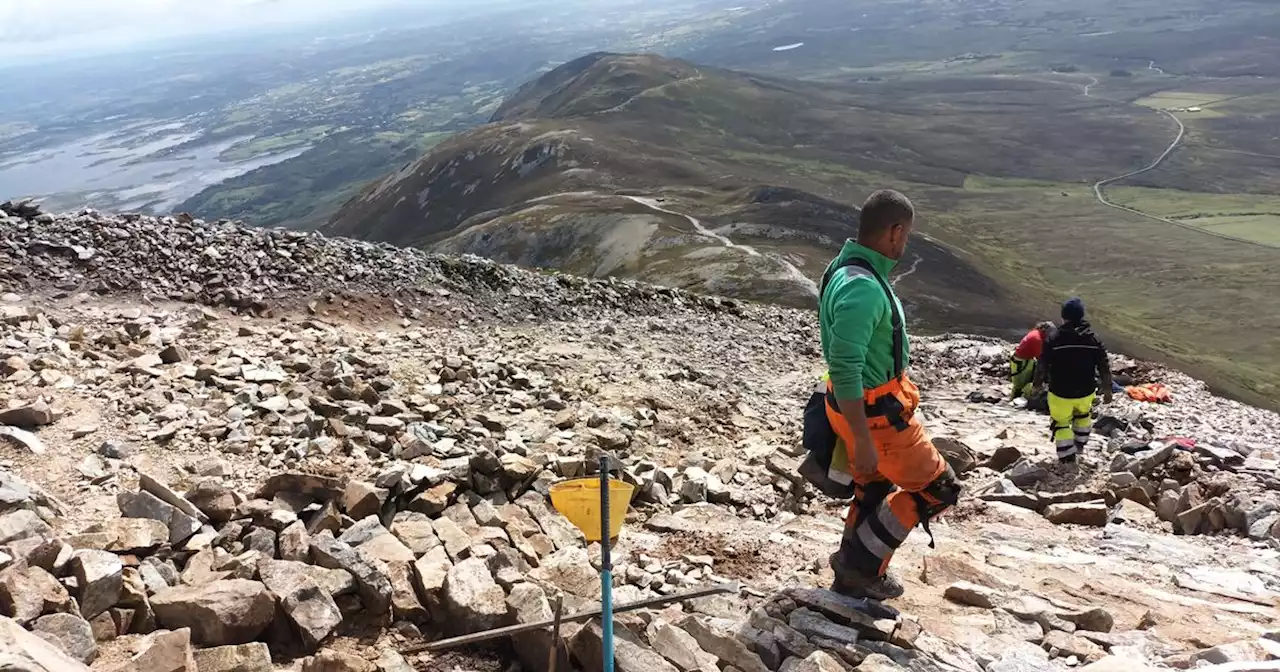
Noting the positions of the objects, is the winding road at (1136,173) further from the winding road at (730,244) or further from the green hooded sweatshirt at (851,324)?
the green hooded sweatshirt at (851,324)

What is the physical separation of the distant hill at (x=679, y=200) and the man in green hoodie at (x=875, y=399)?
55.6 meters

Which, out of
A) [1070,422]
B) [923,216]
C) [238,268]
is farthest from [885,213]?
[923,216]

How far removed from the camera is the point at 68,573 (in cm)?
542

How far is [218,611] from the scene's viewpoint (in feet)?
17.3

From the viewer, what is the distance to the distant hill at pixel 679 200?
Result: 7719cm

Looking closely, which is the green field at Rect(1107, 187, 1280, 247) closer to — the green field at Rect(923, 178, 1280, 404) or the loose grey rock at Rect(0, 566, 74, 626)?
the green field at Rect(923, 178, 1280, 404)

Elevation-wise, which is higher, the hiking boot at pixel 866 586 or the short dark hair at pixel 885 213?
the short dark hair at pixel 885 213

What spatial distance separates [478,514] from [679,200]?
10778 centimetres

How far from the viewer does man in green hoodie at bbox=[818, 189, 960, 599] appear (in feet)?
18.7

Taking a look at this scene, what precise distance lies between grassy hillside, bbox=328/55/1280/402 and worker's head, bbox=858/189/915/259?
2233 inches

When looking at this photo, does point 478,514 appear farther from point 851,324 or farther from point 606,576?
point 851,324

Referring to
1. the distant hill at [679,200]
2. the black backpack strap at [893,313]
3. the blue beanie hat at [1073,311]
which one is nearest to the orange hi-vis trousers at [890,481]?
the black backpack strap at [893,313]

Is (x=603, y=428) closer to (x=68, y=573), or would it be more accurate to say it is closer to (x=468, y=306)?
(x=68, y=573)

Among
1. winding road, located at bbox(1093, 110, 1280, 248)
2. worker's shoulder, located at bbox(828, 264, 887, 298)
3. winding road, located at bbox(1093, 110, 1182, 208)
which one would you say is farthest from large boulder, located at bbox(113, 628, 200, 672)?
winding road, located at bbox(1093, 110, 1182, 208)
